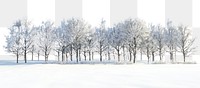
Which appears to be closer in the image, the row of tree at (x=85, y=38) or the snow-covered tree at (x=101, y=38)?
the row of tree at (x=85, y=38)

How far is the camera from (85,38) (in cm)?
6844

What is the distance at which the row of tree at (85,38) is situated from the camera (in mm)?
65375

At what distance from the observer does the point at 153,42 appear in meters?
69.6

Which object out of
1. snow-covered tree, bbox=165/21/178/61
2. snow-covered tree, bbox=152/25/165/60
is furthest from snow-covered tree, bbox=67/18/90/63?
snow-covered tree, bbox=165/21/178/61

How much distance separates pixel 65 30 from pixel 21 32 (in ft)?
29.5

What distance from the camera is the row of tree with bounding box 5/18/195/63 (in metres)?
65.4

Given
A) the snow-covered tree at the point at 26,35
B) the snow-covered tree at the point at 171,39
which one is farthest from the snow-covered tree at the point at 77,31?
the snow-covered tree at the point at 171,39

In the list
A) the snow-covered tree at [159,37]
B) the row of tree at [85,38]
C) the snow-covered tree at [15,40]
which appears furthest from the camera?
the snow-covered tree at [159,37]
